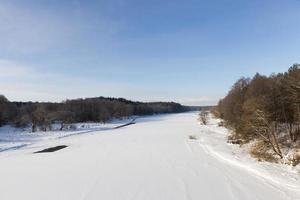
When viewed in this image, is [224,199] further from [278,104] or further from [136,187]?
[278,104]

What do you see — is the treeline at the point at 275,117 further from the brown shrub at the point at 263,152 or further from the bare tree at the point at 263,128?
the brown shrub at the point at 263,152

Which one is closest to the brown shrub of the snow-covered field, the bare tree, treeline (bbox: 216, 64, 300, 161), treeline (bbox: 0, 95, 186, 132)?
treeline (bbox: 216, 64, 300, 161)

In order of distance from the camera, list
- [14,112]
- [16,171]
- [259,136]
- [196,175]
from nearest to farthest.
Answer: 1. [196,175]
2. [16,171]
3. [259,136]
4. [14,112]

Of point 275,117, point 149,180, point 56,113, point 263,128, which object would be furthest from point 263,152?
point 56,113

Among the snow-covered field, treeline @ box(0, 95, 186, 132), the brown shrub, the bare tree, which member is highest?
treeline @ box(0, 95, 186, 132)

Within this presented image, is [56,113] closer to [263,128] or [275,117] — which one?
[275,117]

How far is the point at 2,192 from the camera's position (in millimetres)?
10609

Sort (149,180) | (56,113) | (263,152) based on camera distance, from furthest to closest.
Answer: (56,113)
(263,152)
(149,180)

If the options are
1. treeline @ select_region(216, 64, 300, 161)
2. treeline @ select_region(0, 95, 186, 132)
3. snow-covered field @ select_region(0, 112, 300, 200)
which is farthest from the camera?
treeline @ select_region(0, 95, 186, 132)

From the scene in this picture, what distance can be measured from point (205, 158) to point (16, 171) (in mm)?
10708

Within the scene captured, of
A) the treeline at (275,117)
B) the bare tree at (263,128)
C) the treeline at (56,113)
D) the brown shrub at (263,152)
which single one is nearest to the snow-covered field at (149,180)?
the brown shrub at (263,152)

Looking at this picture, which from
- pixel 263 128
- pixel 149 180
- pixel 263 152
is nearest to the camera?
pixel 149 180

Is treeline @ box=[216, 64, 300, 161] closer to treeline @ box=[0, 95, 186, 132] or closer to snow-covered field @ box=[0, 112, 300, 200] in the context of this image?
snow-covered field @ box=[0, 112, 300, 200]

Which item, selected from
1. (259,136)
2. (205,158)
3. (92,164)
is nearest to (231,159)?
(205,158)
